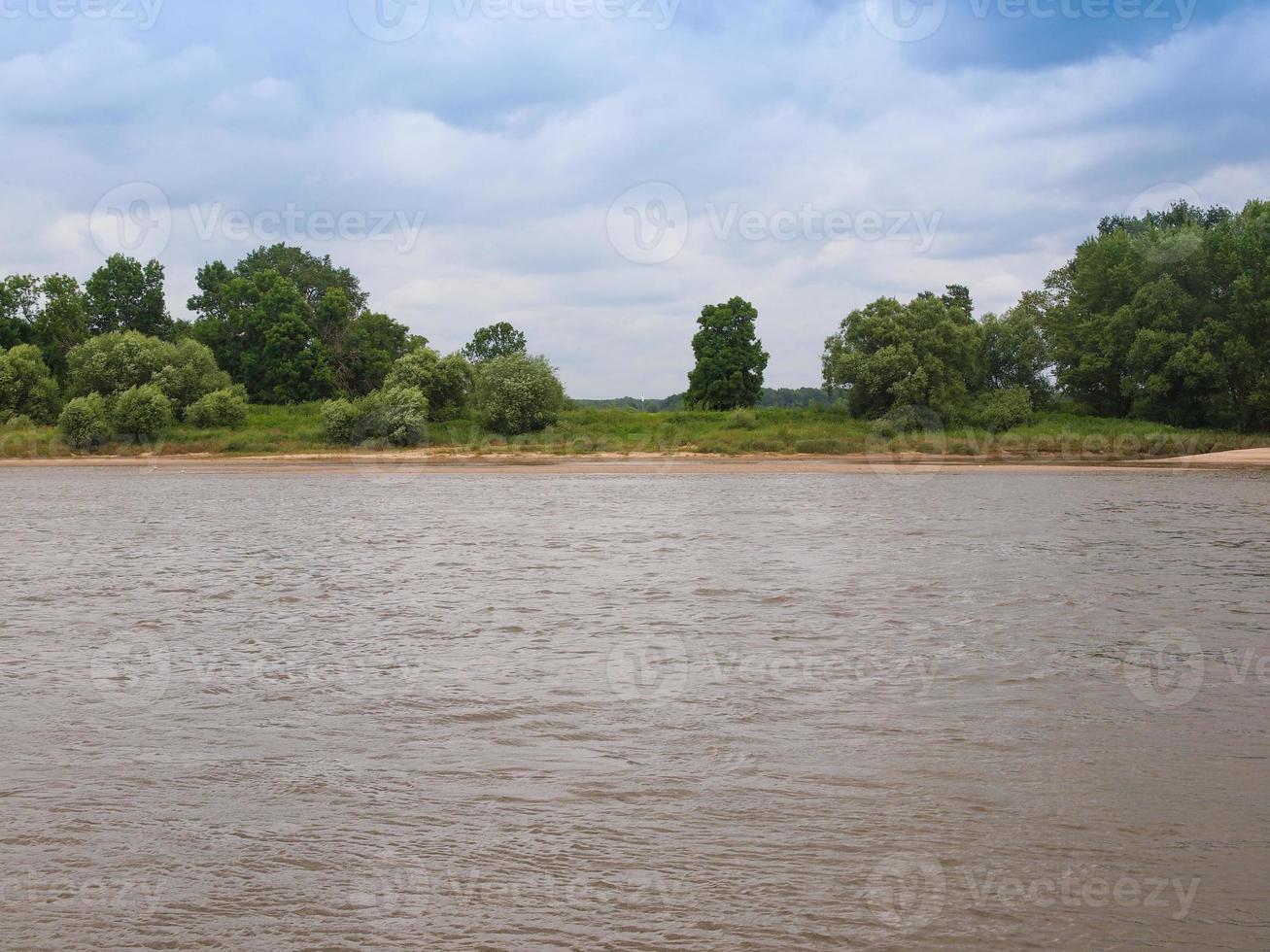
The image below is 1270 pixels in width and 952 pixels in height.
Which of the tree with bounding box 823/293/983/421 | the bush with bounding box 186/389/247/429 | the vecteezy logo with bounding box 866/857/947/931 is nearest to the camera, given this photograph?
the vecteezy logo with bounding box 866/857/947/931

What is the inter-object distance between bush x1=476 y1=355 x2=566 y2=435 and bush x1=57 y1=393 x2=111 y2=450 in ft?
81.2

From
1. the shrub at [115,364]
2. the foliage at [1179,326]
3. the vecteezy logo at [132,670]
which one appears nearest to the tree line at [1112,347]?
the foliage at [1179,326]

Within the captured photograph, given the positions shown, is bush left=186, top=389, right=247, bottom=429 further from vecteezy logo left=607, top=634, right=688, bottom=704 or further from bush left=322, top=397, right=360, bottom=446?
vecteezy logo left=607, top=634, right=688, bottom=704

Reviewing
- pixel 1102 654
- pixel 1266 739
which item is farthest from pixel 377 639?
pixel 1266 739

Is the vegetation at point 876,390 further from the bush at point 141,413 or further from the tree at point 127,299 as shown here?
the tree at point 127,299

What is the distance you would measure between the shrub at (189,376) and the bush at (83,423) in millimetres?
4188

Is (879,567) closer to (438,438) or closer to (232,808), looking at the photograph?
(232,808)

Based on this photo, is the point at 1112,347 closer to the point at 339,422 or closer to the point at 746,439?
the point at 746,439

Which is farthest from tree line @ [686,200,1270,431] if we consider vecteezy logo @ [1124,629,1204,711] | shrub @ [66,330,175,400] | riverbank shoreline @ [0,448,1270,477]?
vecteezy logo @ [1124,629,1204,711]

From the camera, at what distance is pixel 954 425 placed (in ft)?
237

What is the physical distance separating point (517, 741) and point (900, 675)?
4.38m

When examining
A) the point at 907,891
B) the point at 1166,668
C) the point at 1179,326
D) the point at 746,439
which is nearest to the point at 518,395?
the point at 746,439

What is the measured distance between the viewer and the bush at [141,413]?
72.6m

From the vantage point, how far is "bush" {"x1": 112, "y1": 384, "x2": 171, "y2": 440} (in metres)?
72.6
